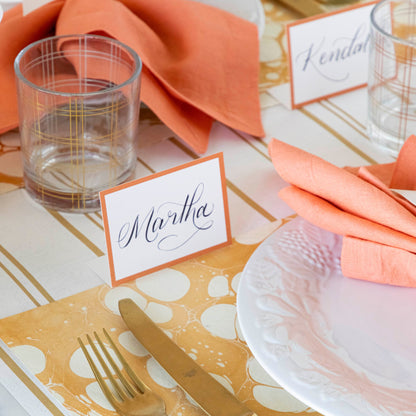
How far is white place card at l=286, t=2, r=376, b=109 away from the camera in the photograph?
2.99 ft

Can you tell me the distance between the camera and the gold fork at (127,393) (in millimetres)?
537

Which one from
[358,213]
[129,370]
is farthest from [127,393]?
[358,213]

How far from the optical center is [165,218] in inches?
26.2

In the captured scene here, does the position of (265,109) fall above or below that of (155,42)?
below

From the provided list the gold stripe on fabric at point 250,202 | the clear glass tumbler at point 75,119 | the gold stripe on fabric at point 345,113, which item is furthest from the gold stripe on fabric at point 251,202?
the gold stripe on fabric at point 345,113

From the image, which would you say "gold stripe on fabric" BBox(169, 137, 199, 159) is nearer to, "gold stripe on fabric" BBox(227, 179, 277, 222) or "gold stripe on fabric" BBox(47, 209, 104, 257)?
"gold stripe on fabric" BBox(227, 179, 277, 222)

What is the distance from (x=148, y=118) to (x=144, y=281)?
11.7 inches

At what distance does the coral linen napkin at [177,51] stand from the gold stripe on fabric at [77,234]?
14cm

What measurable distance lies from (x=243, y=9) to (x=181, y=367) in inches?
22.7

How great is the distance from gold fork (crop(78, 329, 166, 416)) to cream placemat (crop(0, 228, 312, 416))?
1 centimetres

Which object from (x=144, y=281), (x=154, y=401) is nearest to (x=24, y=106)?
(x=144, y=281)

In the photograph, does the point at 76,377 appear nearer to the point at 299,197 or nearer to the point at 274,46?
the point at 299,197

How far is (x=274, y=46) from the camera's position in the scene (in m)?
1.07

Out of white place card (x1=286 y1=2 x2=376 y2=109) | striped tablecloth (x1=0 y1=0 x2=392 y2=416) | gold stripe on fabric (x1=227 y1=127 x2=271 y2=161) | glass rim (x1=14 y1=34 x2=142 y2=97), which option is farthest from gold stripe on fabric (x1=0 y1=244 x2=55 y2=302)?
white place card (x1=286 y1=2 x2=376 y2=109)
